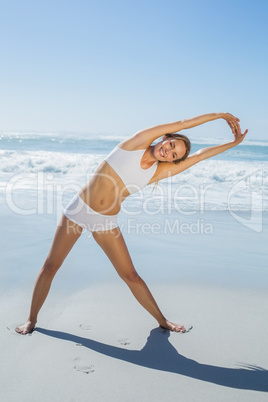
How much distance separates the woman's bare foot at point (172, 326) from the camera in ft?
10.4

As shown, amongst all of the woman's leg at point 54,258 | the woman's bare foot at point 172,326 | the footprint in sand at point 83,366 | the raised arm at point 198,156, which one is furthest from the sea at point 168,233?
the footprint in sand at point 83,366

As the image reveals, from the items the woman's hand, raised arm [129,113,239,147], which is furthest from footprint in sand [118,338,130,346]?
the woman's hand

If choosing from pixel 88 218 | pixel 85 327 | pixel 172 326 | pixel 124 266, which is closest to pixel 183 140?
pixel 88 218

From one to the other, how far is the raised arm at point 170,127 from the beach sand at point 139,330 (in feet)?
4.93

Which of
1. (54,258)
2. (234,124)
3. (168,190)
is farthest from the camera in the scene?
(168,190)

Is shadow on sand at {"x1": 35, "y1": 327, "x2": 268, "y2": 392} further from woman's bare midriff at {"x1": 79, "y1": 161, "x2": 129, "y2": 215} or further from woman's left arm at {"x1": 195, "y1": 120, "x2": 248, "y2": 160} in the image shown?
woman's left arm at {"x1": 195, "y1": 120, "x2": 248, "y2": 160}

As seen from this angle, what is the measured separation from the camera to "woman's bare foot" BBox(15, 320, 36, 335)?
302 centimetres

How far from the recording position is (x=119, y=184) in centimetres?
287

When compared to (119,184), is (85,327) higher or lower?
lower

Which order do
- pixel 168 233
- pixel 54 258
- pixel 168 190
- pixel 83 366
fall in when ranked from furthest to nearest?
1. pixel 168 190
2. pixel 168 233
3. pixel 54 258
4. pixel 83 366

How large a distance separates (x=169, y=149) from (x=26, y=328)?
1713mm

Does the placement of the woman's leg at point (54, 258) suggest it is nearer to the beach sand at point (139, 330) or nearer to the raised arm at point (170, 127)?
the beach sand at point (139, 330)

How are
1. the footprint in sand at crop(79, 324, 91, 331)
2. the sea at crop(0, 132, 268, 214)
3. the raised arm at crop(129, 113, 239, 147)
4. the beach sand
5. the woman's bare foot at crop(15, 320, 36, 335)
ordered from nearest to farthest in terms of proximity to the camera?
the beach sand, the raised arm at crop(129, 113, 239, 147), the woman's bare foot at crop(15, 320, 36, 335), the footprint in sand at crop(79, 324, 91, 331), the sea at crop(0, 132, 268, 214)

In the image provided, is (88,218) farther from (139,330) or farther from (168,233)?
(168,233)
